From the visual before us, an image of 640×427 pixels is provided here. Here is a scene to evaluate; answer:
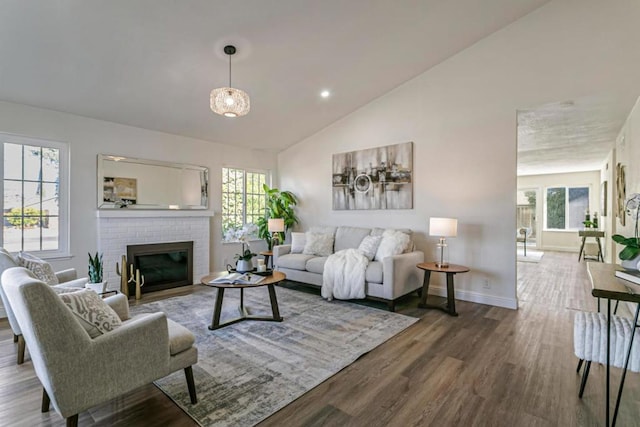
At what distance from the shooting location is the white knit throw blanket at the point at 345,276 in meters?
Result: 4.05

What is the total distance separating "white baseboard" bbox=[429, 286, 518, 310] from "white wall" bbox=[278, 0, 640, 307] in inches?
0.5

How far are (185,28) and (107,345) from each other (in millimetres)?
2925

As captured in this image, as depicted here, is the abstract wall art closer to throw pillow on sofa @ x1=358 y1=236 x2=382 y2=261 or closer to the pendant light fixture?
throw pillow on sofa @ x1=358 y1=236 x2=382 y2=261

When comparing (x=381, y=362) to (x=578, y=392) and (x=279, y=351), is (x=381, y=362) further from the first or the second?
(x=578, y=392)

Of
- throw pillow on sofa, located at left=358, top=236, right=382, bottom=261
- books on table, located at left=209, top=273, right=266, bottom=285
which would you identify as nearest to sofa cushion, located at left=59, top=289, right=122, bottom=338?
books on table, located at left=209, top=273, right=266, bottom=285

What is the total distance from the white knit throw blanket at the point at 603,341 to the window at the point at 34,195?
18.2 ft

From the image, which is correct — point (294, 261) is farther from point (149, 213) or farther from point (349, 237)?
point (149, 213)

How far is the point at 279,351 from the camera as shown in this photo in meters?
2.74

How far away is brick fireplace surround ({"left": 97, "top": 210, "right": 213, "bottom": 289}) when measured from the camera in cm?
438

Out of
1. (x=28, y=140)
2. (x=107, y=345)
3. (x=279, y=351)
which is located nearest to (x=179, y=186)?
(x=28, y=140)

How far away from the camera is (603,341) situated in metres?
1.96

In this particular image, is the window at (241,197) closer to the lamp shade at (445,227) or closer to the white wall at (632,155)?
the lamp shade at (445,227)

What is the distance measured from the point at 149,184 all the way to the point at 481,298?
5211 mm

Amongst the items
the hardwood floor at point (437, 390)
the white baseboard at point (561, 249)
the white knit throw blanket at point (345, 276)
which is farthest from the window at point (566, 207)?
the white knit throw blanket at point (345, 276)
